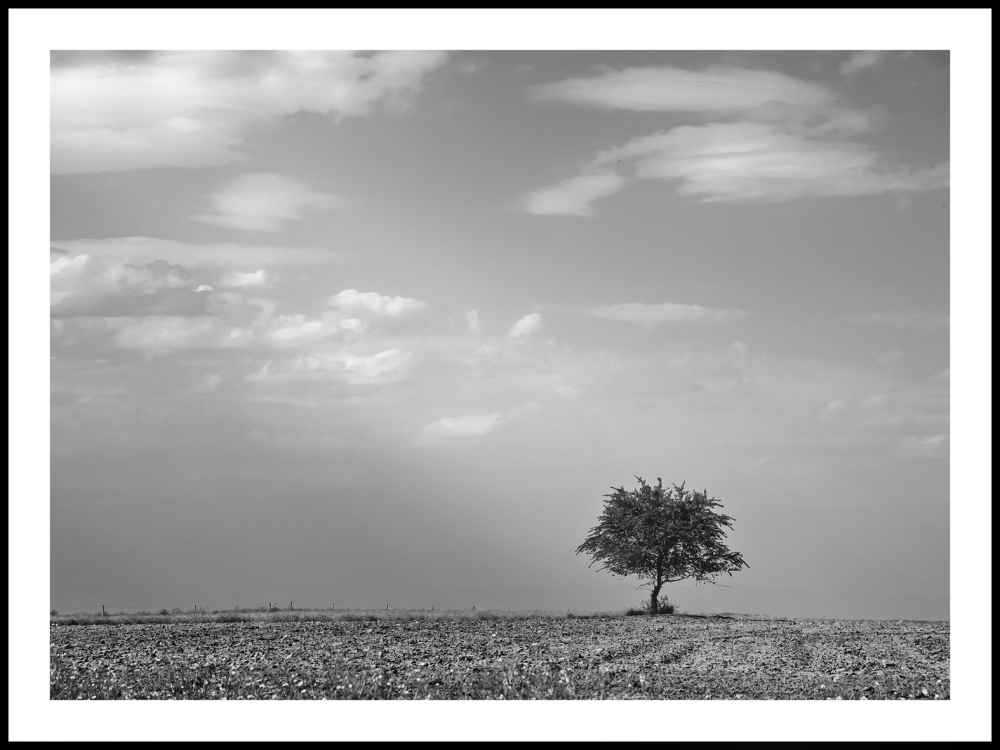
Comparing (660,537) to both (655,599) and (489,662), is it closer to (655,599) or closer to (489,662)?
(655,599)

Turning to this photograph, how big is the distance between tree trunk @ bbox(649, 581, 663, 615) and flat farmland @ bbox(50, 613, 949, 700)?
707 centimetres

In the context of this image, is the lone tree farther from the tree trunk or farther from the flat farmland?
the flat farmland

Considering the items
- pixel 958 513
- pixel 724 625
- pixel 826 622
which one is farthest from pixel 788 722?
pixel 826 622

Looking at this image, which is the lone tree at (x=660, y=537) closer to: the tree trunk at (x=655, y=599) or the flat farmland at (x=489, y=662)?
the tree trunk at (x=655, y=599)

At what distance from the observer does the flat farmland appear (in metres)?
15.1

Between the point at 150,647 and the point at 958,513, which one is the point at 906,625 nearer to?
the point at 958,513

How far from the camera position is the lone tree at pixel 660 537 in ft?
96.7

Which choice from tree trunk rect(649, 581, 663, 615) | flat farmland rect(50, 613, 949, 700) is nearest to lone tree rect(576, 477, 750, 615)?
tree trunk rect(649, 581, 663, 615)

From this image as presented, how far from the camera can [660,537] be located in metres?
29.5

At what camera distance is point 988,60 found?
14266 millimetres

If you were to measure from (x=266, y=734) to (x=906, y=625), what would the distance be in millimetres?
16342

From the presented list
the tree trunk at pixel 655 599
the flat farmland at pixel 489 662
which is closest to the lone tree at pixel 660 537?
the tree trunk at pixel 655 599

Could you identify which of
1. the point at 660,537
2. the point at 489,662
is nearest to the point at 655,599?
the point at 660,537

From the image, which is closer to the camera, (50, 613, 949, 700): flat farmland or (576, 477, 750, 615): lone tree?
(50, 613, 949, 700): flat farmland
